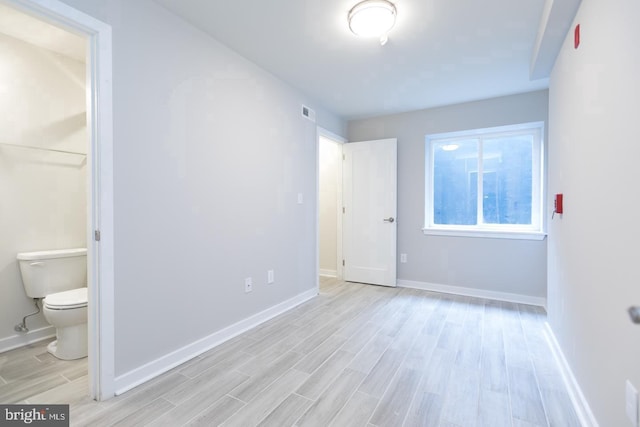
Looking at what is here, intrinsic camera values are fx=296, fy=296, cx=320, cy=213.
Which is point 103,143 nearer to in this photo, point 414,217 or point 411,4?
point 411,4

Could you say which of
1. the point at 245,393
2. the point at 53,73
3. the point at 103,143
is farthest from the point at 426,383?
the point at 53,73

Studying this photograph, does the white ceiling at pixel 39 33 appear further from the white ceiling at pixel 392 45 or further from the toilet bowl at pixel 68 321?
the toilet bowl at pixel 68 321

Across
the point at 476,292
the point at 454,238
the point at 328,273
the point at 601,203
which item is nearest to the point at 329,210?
the point at 328,273

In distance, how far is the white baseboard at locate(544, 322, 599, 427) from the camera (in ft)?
4.80

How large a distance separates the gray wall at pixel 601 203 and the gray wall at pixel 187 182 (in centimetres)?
231

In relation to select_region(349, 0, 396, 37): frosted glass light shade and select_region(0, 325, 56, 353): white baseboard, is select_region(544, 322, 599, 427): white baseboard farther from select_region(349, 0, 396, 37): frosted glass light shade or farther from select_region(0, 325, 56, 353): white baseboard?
select_region(0, 325, 56, 353): white baseboard

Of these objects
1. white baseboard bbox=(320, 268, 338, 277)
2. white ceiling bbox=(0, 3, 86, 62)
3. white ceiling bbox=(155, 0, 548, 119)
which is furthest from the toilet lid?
white baseboard bbox=(320, 268, 338, 277)

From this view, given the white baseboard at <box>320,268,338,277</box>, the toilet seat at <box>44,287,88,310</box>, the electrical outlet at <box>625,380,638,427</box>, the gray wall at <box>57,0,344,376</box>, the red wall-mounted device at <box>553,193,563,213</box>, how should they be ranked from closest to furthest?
the electrical outlet at <box>625,380,638,427</box>
the gray wall at <box>57,0,344,376</box>
the toilet seat at <box>44,287,88,310</box>
the red wall-mounted device at <box>553,193,563,213</box>
the white baseboard at <box>320,268,338,277</box>

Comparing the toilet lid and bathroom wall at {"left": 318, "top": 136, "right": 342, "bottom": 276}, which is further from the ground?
bathroom wall at {"left": 318, "top": 136, "right": 342, "bottom": 276}

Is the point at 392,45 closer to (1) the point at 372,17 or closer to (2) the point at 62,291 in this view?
(1) the point at 372,17

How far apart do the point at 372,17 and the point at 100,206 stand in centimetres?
201

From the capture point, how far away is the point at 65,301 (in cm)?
203

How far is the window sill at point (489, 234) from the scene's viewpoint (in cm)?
334

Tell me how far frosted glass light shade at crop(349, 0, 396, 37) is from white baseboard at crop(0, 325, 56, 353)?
133 inches
